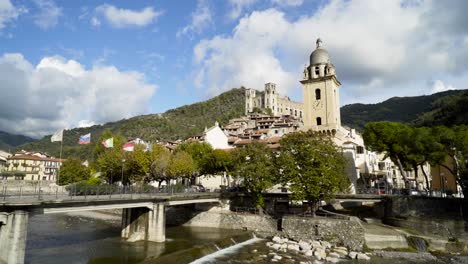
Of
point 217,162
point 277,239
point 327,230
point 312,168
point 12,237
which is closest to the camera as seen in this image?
point 12,237

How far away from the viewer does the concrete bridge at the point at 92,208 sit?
2348cm

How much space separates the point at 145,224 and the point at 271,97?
15361 cm

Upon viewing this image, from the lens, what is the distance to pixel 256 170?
4656cm

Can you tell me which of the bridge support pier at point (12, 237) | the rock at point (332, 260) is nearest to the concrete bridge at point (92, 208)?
the bridge support pier at point (12, 237)

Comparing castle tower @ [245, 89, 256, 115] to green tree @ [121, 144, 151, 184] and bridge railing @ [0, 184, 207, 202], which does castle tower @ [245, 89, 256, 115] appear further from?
bridge railing @ [0, 184, 207, 202]

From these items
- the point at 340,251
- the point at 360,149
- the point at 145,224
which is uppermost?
the point at 360,149

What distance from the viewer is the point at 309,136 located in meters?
44.4

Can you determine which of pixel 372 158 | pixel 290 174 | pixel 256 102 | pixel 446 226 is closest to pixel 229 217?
pixel 290 174

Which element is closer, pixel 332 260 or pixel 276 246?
pixel 332 260

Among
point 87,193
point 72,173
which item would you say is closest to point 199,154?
point 87,193

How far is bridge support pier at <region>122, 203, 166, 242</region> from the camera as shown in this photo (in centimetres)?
3747

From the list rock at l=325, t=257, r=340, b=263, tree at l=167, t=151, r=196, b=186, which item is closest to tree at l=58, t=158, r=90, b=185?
tree at l=167, t=151, r=196, b=186

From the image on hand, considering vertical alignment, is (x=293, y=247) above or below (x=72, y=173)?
below

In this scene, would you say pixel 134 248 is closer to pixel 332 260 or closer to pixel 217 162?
pixel 332 260
